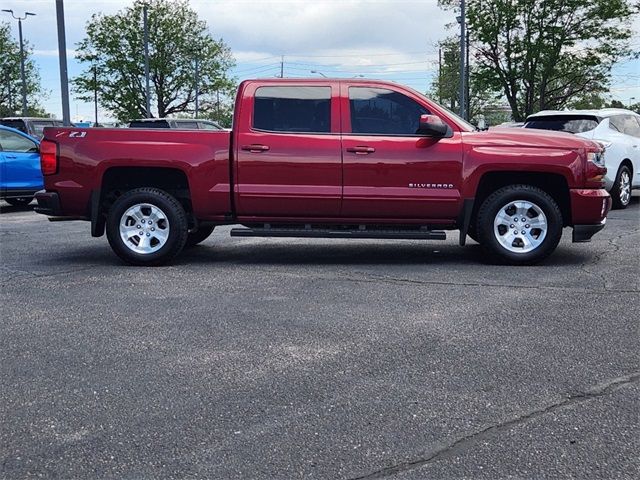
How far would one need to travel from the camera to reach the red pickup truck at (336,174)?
282 inches

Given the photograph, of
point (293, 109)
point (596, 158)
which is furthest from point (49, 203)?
point (596, 158)

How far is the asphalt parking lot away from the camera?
3037 millimetres

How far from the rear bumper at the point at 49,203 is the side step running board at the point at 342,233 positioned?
1.88m

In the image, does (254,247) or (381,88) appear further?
(254,247)

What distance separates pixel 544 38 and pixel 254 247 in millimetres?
27504

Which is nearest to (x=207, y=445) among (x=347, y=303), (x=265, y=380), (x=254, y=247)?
(x=265, y=380)

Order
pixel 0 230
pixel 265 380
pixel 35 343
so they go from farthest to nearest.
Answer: pixel 0 230 → pixel 35 343 → pixel 265 380

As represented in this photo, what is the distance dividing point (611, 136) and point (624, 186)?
960mm

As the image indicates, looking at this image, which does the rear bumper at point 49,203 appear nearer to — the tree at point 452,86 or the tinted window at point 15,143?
the tinted window at point 15,143

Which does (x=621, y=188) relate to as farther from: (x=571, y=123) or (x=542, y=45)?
(x=542, y=45)

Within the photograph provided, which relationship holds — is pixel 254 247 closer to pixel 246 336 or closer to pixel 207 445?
pixel 246 336

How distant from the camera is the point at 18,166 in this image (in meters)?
12.8

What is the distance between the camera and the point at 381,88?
7336 millimetres

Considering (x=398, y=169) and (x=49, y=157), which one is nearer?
(x=398, y=169)
